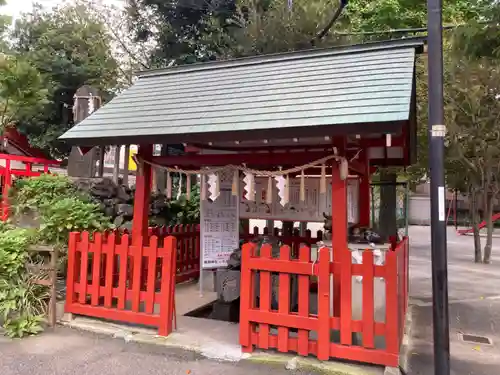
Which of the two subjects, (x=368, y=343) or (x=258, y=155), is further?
(x=258, y=155)

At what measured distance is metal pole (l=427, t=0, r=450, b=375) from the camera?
4.00 m

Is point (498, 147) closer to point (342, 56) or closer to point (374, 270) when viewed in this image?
point (342, 56)

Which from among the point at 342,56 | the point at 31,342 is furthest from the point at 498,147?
the point at 31,342

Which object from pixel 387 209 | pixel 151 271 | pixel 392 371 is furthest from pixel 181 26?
pixel 392 371

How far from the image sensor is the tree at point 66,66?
1869cm

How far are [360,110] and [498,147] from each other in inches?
400

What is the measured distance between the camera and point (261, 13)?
1512cm

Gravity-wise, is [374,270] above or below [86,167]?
below

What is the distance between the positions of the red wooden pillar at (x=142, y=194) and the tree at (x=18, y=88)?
431 inches

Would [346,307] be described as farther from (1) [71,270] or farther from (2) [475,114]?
(2) [475,114]

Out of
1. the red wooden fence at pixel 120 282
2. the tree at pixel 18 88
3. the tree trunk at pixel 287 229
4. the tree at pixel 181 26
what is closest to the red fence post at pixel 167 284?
the red wooden fence at pixel 120 282

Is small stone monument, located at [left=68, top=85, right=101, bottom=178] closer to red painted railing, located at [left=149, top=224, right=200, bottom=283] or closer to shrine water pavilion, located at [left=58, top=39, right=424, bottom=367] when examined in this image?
red painted railing, located at [left=149, top=224, right=200, bottom=283]

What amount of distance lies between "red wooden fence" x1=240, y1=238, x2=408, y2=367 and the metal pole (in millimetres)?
516

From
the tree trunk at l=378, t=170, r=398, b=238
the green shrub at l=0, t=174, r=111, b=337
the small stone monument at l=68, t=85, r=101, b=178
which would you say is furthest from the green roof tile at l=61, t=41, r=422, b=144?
the tree trunk at l=378, t=170, r=398, b=238
